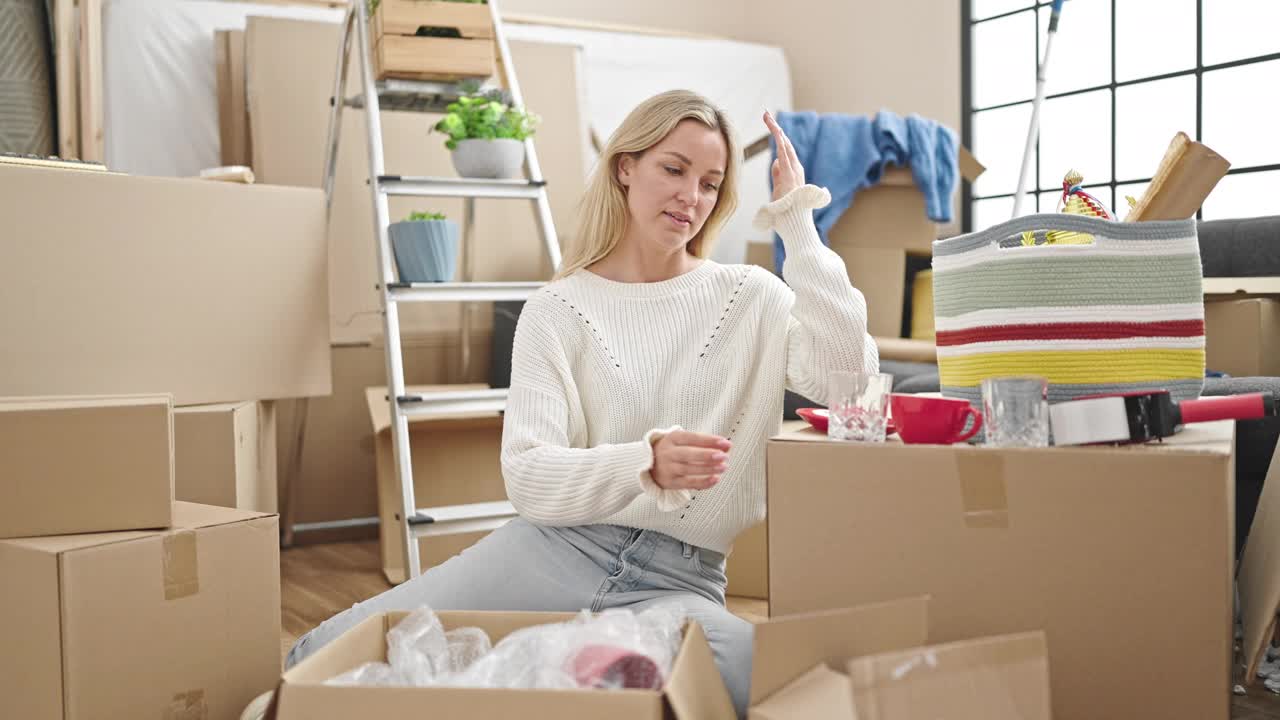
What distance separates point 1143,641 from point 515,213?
9.03ft

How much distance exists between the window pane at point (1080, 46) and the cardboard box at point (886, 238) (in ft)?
1.48

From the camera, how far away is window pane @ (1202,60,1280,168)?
289 centimetres

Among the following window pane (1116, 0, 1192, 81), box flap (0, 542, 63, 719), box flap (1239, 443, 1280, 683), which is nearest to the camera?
box flap (1239, 443, 1280, 683)

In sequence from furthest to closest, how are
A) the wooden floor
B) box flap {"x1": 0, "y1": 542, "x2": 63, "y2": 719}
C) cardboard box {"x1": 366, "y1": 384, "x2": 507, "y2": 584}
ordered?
1. cardboard box {"x1": 366, "y1": 384, "x2": 507, "y2": 584}
2. the wooden floor
3. box flap {"x1": 0, "y1": 542, "x2": 63, "y2": 719}

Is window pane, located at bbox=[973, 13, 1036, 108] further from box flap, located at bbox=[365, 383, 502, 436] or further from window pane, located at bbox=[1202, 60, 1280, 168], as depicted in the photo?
box flap, located at bbox=[365, 383, 502, 436]

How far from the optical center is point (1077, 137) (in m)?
3.37

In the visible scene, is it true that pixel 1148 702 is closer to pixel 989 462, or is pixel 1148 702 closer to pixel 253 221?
pixel 989 462

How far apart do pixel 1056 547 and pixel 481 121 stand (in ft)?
6.20

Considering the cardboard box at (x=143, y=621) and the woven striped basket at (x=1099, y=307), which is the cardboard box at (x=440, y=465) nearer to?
the cardboard box at (x=143, y=621)

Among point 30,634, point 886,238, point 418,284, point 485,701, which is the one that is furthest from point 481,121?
point 485,701

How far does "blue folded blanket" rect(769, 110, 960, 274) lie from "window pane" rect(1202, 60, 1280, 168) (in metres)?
0.70

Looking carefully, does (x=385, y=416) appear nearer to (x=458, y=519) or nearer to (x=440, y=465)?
(x=440, y=465)

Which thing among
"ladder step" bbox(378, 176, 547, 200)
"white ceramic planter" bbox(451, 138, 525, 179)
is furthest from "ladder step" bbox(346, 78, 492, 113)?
"ladder step" bbox(378, 176, 547, 200)

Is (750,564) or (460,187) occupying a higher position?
(460,187)
